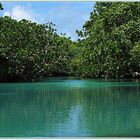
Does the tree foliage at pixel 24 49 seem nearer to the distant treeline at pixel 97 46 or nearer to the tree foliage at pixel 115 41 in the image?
the distant treeline at pixel 97 46

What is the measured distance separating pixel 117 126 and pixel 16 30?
93.9 feet

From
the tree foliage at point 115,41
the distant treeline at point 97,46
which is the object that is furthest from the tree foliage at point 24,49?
the tree foliage at point 115,41

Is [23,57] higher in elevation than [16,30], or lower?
lower

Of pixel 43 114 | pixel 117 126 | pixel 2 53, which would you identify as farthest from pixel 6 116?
pixel 2 53

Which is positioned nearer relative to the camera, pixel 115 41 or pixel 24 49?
pixel 115 41

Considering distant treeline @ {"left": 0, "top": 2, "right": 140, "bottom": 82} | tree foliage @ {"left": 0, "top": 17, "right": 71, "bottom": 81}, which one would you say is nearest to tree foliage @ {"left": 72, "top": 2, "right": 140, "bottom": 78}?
distant treeline @ {"left": 0, "top": 2, "right": 140, "bottom": 82}

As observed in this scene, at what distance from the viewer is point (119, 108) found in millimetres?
14328

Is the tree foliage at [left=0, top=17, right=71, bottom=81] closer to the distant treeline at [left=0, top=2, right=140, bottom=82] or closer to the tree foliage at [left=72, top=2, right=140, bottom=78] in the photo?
the distant treeline at [left=0, top=2, right=140, bottom=82]

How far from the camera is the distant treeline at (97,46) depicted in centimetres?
3553

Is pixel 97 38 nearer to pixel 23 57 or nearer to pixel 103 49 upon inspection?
pixel 103 49

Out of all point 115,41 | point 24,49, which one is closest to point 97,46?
point 115,41

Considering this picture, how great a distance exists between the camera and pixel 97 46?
1449 inches

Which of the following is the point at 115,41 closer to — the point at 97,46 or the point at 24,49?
the point at 97,46

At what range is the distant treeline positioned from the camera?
1399 inches
